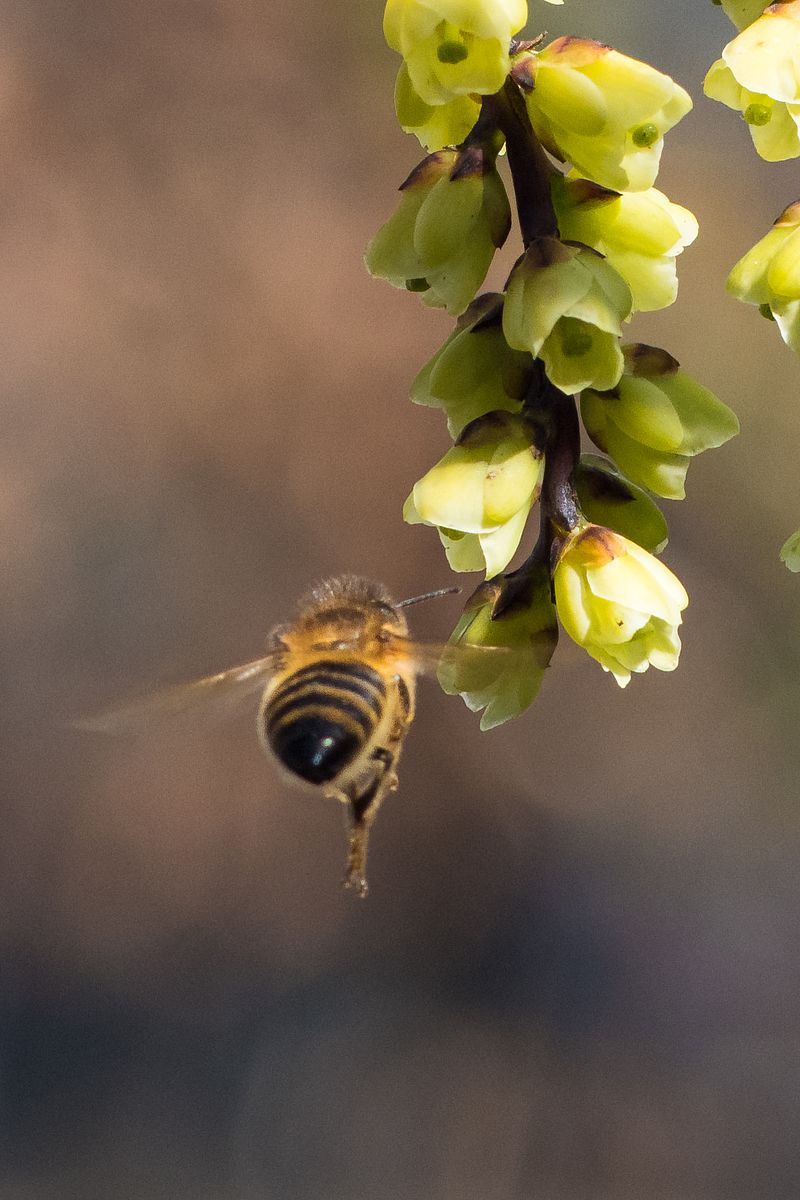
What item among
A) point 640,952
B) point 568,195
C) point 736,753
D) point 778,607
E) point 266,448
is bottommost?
point 568,195

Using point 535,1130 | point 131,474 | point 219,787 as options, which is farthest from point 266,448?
point 535,1130

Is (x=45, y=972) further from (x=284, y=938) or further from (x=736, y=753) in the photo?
→ (x=736, y=753)

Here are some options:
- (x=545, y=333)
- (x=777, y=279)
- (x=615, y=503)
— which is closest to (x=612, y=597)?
(x=615, y=503)

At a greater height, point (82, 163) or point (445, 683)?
point (82, 163)

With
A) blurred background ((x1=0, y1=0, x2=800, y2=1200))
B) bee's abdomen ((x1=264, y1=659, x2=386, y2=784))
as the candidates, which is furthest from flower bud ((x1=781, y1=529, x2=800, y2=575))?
blurred background ((x1=0, y1=0, x2=800, y2=1200))

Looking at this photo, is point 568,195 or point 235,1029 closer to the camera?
point 568,195

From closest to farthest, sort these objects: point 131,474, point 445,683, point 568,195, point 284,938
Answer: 1. point 568,195
2. point 445,683
3. point 284,938
4. point 131,474

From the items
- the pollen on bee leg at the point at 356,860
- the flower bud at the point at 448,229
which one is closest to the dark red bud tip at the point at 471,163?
the flower bud at the point at 448,229
